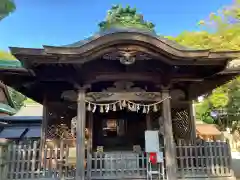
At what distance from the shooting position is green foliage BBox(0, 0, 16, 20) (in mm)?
10961

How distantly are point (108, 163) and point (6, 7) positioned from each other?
892cm

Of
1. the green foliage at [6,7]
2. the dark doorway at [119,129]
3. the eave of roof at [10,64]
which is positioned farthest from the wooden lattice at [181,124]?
the green foliage at [6,7]

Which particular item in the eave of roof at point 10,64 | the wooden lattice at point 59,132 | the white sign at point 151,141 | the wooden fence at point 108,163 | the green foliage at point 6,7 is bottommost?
the wooden fence at point 108,163

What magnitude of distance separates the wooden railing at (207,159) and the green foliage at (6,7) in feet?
32.2

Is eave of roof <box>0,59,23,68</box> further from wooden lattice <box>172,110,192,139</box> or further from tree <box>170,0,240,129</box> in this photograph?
tree <box>170,0,240,129</box>

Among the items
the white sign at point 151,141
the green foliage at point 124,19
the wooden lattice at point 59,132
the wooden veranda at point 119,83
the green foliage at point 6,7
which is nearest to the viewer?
the wooden veranda at point 119,83

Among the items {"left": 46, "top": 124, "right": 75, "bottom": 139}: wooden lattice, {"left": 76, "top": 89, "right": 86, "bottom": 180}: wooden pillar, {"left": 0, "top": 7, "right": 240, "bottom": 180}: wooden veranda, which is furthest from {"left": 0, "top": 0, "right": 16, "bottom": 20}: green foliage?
{"left": 76, "top": 89, "right": 86, "bottom": 180}: wooden pillar

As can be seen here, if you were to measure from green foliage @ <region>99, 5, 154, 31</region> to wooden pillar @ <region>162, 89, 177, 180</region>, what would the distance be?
254cm

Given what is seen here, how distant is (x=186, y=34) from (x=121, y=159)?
45.6ft

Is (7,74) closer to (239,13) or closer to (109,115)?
(109,115)

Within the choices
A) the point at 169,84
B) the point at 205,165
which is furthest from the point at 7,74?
the point at 205,165

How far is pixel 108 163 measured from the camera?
268 inches

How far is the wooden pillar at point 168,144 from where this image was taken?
256 inches

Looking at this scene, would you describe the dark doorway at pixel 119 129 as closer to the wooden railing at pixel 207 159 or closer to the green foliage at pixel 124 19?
the wooden railing at pixel 207 159
